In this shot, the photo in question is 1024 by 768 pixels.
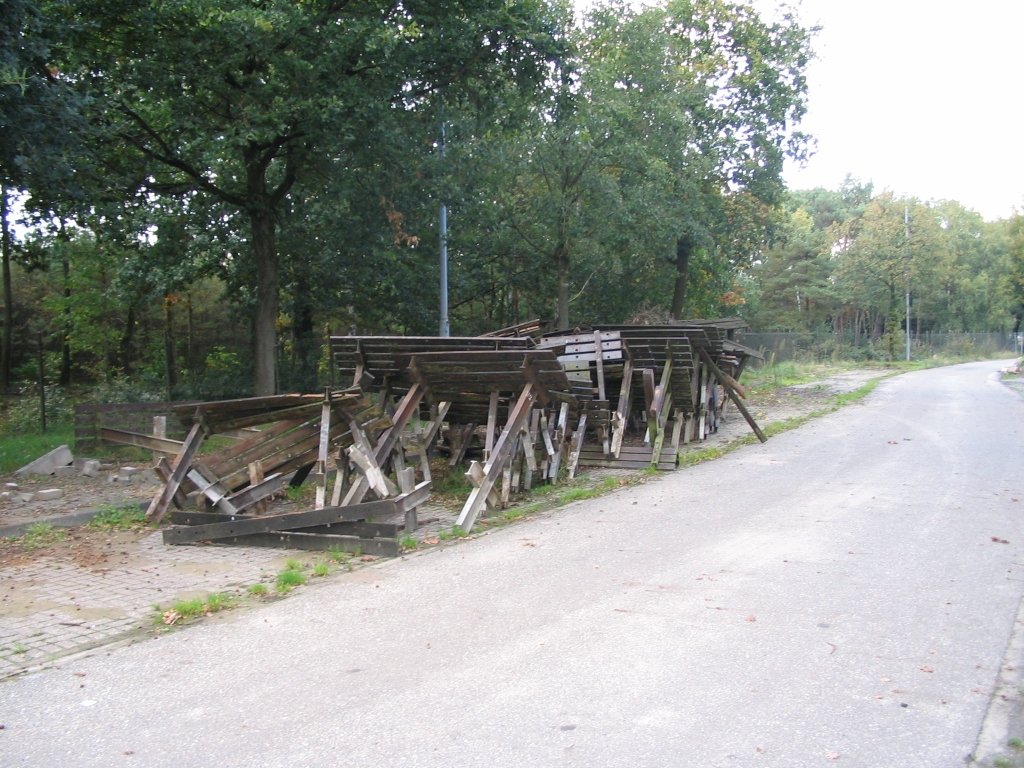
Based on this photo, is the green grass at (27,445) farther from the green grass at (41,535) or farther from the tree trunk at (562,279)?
the tree trunk at (562,279)

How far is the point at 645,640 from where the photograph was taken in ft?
18.3

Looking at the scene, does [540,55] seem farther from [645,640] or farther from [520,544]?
[645,640]

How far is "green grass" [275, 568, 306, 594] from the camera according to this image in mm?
7062

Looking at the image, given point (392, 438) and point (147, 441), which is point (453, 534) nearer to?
point (392, 438)

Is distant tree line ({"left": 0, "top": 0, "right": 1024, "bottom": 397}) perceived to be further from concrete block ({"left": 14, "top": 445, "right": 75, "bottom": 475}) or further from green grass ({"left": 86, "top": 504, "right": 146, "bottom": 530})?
green grass ({"left": 86, "top": 504, "right": 146, "bottom": 530})

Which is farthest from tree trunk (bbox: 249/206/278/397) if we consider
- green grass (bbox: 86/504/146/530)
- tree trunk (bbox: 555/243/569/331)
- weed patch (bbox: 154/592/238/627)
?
weed patch (bbox: 154/592/238/627)

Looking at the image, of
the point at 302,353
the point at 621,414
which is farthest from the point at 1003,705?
the point at 302,353

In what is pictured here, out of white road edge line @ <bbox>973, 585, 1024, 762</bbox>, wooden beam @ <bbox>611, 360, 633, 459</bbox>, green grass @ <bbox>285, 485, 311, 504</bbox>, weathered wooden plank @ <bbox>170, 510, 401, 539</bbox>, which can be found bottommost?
white road edge line @ <bbox>973, 585, 1024, 762</bbox>

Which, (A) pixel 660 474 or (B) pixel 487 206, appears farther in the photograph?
(B) pixel 487 206

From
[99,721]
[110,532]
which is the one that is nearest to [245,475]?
[110,532]

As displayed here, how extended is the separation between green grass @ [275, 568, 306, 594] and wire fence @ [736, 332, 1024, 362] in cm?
3504

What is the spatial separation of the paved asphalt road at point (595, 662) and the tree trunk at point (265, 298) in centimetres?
968

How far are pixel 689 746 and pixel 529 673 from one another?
1.23 m

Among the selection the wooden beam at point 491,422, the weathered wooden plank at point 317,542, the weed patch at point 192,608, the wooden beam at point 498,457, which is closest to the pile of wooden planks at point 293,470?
the weathered wooden plank at point 317,542
